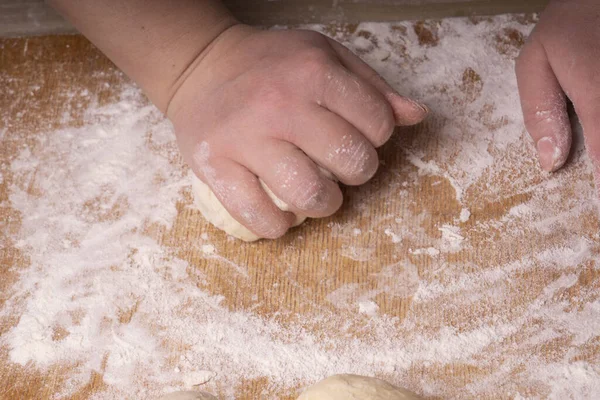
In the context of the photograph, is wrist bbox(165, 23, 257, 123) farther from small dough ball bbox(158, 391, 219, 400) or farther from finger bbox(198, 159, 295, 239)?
small dough ball bbox(158, 391, 219, 400)

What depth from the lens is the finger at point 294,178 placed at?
2.73 ft

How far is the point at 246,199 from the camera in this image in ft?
2.80

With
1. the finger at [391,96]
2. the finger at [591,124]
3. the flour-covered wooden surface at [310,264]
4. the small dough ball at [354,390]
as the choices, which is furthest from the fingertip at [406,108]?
the small dough ball at [354,390]

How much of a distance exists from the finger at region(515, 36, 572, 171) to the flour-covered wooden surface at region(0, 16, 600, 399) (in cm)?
3

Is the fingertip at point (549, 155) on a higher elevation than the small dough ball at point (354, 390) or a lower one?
higher

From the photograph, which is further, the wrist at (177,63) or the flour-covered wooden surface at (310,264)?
the wrist at (177,63)

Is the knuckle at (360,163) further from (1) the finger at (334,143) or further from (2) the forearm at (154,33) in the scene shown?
(2) the forearm at (154,33)

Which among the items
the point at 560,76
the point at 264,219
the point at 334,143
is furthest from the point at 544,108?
the point at 264,219

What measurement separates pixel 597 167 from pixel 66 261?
0.71 metres

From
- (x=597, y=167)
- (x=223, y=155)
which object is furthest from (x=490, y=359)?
(x=223, y=155)

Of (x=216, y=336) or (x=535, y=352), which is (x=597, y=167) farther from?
(x=216, y=336)

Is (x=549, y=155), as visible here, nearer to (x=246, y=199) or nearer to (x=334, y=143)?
(x=334, y=143)

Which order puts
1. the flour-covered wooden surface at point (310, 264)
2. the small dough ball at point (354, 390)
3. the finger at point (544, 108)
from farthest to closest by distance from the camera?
the finger at point (544, 108) < the flour-covered wooden surface at point (310, 264) < the small dough ball at point (354, 390)

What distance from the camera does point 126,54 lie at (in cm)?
101
